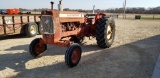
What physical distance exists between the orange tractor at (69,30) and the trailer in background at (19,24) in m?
4.16

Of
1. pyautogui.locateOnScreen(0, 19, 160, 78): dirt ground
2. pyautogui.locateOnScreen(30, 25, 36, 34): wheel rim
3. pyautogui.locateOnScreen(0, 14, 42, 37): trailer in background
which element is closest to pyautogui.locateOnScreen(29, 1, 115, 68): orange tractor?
pyautogui.locateOnScreen(0, 19, 160, 78): dirt ground

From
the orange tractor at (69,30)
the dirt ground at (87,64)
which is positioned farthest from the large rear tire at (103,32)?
the dirt ground at (87,64)

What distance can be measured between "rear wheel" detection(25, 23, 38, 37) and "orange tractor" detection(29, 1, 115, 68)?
4.20 m

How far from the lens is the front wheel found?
20.5 ft

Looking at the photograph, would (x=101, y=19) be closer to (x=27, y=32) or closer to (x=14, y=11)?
(x=27, y=32)

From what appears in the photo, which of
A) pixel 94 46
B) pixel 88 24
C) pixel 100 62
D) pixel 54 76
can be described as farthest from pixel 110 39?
pixel 54 76

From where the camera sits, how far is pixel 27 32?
41.2 ft

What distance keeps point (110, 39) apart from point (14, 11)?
7.51m

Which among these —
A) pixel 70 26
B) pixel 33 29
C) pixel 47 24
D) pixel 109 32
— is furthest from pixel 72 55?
pixel 33 29

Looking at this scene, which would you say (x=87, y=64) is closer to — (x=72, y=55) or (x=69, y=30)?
(x=72, y=55)

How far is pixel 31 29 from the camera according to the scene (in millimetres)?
12961

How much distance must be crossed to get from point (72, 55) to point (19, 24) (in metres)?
6.84

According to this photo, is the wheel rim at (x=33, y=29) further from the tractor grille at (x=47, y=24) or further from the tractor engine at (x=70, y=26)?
the tractor grille at (x=47, y=24)

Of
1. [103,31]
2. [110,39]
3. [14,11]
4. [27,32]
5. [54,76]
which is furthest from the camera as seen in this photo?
[14,11]
